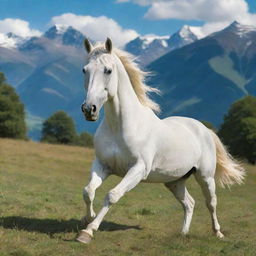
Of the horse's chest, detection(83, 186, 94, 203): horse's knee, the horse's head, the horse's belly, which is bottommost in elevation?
detection(83, 186, 94, 203): horse's knee

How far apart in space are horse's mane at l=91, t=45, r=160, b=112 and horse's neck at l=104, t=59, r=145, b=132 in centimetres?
37

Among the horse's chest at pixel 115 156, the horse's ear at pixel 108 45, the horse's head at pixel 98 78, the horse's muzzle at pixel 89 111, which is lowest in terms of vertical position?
the horse's chest at pixel 115 156

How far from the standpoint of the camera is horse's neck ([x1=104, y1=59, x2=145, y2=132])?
25.2 ft

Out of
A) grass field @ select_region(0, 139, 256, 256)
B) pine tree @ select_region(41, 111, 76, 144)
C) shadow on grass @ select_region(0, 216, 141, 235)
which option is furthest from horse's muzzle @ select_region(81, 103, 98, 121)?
pine tree @ select_region(41, 111, 76, 144)

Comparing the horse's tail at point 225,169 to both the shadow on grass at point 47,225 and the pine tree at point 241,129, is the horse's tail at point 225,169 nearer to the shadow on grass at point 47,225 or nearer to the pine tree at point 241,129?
the shadow on grass at point 47,225

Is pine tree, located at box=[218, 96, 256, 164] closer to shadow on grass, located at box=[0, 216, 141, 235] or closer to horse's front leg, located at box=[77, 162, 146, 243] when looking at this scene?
shadow on grass, located at box=[0, 216, 141, 235]

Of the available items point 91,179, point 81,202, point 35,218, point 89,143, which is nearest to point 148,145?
point 91,179

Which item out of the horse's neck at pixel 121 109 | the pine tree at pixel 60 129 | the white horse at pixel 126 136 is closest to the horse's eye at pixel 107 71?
the white horse at pixel 126 136

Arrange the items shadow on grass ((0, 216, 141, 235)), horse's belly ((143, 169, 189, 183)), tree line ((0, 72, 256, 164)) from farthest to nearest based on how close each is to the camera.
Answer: tree line ((0, 72, 256, 164)) → shadow on grass ((0, 216, 141, 235)) → horse's belly ((143, 169, 189, 183))

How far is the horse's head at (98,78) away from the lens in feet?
21.5

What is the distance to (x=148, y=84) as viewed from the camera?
925 cm

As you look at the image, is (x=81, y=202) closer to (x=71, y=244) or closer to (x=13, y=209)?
(x=13, y=209)

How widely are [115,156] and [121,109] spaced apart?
846 mm

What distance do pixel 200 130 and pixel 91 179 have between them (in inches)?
133
